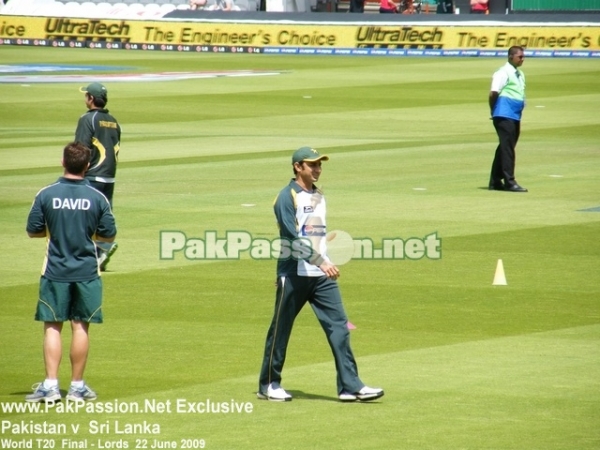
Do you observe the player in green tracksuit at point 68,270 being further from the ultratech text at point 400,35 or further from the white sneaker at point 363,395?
the ultratech text at point 400,35

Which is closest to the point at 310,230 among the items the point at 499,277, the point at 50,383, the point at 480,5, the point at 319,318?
the point at 319,318

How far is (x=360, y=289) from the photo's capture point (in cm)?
1362

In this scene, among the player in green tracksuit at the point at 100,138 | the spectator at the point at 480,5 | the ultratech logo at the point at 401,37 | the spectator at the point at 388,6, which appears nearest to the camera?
the player in green tracksuit at the point at 100,138

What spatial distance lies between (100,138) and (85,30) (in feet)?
143

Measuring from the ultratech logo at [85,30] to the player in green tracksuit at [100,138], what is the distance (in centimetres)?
4230

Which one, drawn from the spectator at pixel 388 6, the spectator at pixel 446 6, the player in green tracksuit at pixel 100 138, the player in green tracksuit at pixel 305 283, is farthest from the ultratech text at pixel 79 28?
the player in green tracksuit at pixel 305 283

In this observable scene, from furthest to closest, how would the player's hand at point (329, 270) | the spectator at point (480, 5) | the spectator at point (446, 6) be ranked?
the spectator at point (446, 6), the spectator at point (480, 5), the player's hand at point (329, 270)

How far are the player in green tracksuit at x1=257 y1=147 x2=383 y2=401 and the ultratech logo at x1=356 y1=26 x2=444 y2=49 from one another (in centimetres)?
4194

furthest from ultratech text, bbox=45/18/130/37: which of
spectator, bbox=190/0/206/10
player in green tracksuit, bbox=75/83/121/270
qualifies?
player in green tracksuit, bbox=75/83/121/270

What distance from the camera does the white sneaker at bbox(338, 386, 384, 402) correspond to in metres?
9.27

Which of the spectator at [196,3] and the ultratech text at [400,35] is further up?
the spectator at [196,3]

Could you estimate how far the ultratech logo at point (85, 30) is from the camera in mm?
55594

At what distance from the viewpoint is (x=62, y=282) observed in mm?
9055

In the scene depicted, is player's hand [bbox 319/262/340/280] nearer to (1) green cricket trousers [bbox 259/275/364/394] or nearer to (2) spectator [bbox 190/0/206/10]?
(1) green cricket trousers [bbox 259/275/364/394]
